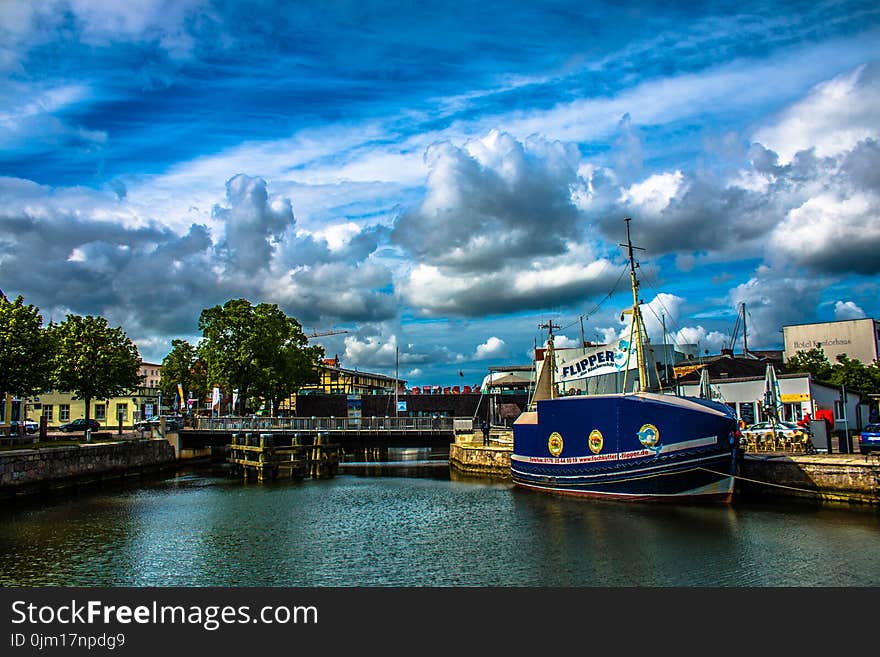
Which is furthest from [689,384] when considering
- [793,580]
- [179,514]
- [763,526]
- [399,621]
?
[399,621]

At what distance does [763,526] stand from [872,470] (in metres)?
7.30

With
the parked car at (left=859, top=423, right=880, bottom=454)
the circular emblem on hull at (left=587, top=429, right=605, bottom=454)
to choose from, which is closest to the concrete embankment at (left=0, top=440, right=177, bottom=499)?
the circular emblem on hull at (left=587, top=429, right=605, bottom=454)

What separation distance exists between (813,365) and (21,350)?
76359 mm

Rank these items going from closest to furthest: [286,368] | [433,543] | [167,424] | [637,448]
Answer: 1. [433,543]
2. [637,448]
3. [167,424]
4. [286,368]

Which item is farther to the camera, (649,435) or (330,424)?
(330,424)

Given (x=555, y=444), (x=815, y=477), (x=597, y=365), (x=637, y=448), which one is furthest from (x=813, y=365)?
(x=637, y=448)

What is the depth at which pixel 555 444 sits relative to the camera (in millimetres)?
39219

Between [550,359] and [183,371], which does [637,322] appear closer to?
[550,359]

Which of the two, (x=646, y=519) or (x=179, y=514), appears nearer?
(x=646, y=519)

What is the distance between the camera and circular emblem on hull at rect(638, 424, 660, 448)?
110ft

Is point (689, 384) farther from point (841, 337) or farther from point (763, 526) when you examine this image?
point (841, 337)

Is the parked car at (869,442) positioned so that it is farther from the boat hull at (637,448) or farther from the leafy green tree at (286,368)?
the leafy green tree at (286,368)

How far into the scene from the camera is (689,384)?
56.9 meters

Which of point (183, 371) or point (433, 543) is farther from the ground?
point (183, 371)
